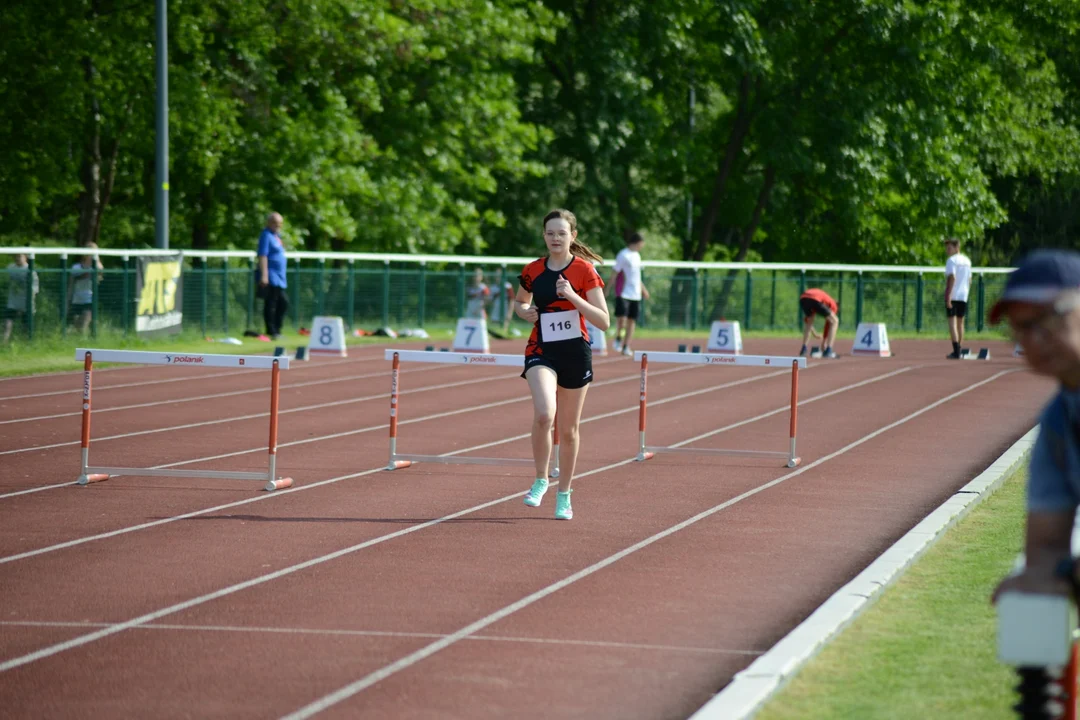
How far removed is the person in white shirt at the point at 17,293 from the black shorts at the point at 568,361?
14.9 m

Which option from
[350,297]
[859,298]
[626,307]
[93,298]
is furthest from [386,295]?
[859,298]

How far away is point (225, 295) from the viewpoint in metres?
28.4

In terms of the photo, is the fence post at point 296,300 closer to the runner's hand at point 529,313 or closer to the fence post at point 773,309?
the fence post at point 773,309

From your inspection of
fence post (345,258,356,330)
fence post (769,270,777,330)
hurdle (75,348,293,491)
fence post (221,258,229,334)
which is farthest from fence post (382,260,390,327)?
hurdle (75,348,293,491)

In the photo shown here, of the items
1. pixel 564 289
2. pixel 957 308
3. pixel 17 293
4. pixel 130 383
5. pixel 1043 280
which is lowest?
pixel 130 383

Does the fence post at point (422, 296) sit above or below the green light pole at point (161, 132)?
below

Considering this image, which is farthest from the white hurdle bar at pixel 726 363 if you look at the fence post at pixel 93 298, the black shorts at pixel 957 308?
the black shorts at pixel 957 308

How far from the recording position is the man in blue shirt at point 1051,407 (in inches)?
125

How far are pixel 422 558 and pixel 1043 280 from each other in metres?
5.94

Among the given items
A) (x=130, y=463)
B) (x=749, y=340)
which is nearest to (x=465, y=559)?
(x=130, y=463)

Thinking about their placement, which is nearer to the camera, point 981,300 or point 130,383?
point 130,383

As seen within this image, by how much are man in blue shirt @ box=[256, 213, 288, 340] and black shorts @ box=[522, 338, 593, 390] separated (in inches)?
663

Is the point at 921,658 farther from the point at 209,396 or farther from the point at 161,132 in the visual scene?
the point at 161,132

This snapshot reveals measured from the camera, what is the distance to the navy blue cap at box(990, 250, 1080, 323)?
3184 millimetres
